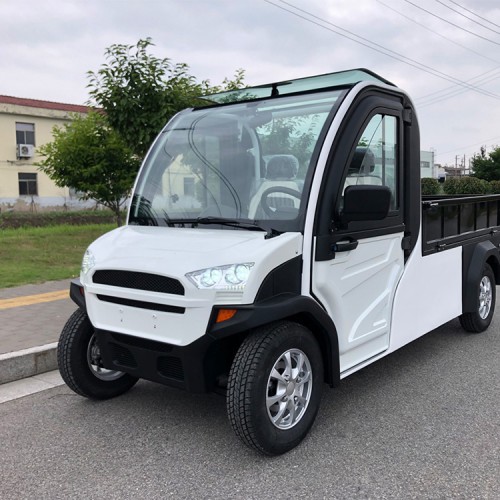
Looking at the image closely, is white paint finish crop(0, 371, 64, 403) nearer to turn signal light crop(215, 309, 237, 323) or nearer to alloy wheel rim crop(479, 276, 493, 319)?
turn signal light crop(215, 309, 237, 323)

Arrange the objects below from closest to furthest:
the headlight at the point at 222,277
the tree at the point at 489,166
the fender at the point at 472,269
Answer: the headlight at the point at 222,277 → the fender at the point at 472,269 → the tree at the point at 489,166

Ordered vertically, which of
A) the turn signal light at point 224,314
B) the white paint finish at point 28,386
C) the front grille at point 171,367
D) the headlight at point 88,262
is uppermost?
the headlight at point 88,262

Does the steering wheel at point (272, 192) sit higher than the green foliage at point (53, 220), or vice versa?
the steering wheel at point (272, 192)

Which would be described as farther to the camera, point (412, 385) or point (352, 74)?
point (412, 385)

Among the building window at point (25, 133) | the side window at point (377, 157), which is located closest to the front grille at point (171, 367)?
the side window at point (377, 157)

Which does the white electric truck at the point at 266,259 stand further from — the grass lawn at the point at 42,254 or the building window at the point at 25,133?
the building window at the point at 25,133

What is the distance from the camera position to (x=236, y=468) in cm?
304

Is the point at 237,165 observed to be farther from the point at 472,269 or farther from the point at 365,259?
the point at 472,269

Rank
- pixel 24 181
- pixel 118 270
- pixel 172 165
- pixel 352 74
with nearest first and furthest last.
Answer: pixel 118 270 → pixel 352 74 → pixel 172 165 → pixel 24 181

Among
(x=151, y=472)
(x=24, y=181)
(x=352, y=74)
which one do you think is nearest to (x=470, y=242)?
(x=352, y=74)

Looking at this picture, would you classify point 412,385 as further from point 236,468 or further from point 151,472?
point 151,472

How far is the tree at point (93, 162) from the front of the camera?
12109 millimetres

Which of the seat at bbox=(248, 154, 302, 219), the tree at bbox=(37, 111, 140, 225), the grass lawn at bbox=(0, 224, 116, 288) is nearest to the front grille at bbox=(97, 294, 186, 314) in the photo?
the seat at bbox=(248, 154, 302, 219)

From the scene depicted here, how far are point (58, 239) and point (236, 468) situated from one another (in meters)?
10.8
